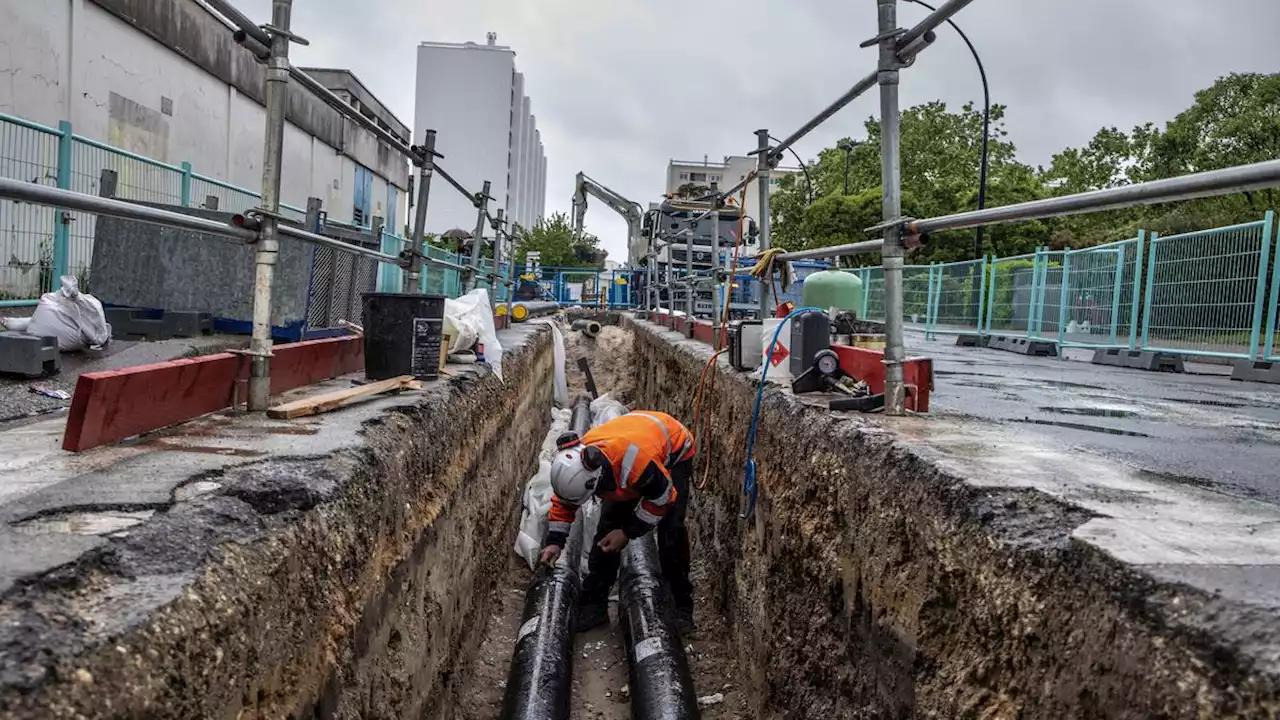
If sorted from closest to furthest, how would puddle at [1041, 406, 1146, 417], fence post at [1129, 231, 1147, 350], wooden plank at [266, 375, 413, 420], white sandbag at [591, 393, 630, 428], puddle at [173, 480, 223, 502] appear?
puddle at [173, 480, 223, 502] < wooden plank at [266, 375, 413, 420] < puddle at [1041, 406, 1146, 417] < white sandbag at [591, 393, 630, 428] < fence post at [1129, 231, 1147, 350]

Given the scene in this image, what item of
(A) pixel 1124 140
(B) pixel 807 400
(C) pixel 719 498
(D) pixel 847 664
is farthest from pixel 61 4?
(A) pixel 1124 140

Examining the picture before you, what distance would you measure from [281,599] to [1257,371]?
8843 millimetres

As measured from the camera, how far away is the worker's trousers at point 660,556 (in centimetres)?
521

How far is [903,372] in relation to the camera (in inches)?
125

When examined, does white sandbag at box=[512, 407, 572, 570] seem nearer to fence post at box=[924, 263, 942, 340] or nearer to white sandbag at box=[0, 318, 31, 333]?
white sandbag at box=[0, 318, 31, 333]

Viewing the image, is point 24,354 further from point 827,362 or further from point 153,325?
point 827,362

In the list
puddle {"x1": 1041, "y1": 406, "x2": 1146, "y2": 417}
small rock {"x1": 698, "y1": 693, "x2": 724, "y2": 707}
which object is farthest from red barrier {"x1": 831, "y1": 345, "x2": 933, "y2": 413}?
small rock {"x1": 698, "y1": 693, "x2": 724, "y2": 707}

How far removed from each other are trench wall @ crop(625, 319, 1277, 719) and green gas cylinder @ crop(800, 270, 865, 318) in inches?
63.5

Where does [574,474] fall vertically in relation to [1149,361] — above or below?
below

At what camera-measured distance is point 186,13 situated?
1697 cm

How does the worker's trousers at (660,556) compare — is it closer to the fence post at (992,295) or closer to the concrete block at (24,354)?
the concrete block at (24,354)

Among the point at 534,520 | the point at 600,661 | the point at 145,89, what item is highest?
the point at 145,89

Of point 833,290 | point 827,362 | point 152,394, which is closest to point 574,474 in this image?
point 827,362

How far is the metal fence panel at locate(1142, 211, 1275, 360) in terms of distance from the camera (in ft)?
26.9
